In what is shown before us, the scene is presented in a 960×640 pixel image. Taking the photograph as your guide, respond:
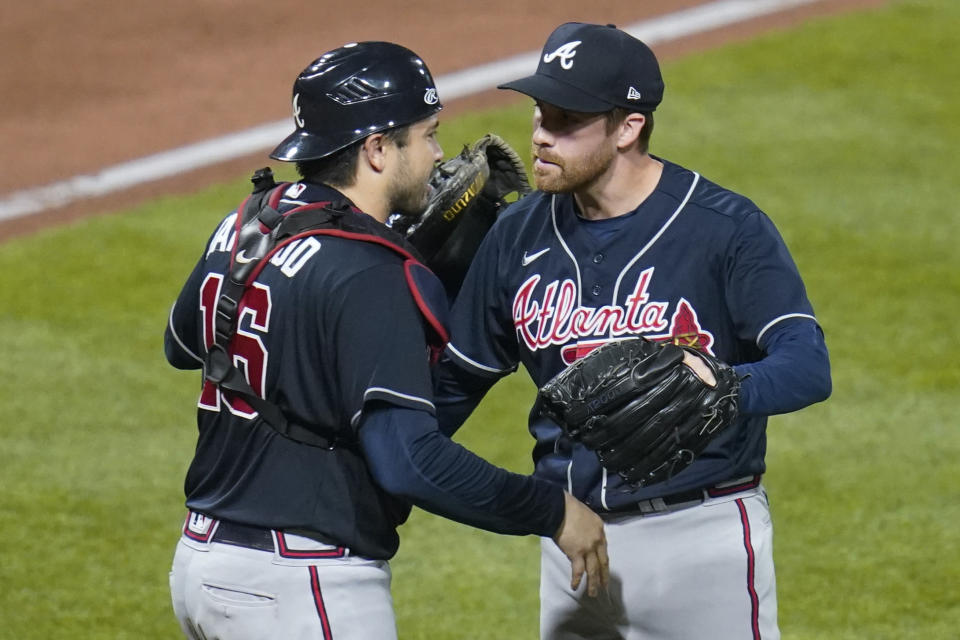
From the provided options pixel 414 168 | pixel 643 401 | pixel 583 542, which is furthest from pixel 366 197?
pixel 583 542

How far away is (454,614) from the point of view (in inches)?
210

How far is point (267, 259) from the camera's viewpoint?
316 cm

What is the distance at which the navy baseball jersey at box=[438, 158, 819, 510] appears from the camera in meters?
3.41

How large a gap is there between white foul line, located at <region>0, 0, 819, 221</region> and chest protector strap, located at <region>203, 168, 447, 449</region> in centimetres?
573

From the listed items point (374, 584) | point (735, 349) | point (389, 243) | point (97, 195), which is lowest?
point (97, 195)

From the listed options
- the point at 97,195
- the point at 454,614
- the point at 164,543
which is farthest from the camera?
the point at 97,195

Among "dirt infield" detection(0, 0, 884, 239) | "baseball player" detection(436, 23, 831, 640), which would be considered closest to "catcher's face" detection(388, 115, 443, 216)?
"baseball player" detection(436, 23, 831, 640)

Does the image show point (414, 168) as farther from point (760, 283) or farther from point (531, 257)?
point (760, 283)

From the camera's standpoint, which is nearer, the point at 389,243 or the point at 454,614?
the point at 389,243

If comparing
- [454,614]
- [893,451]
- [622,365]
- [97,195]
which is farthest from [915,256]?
[622,365]

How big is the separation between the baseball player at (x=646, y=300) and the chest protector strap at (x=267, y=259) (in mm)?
493

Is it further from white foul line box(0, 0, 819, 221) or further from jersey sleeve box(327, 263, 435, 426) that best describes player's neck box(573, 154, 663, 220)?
white foul line box(0, 0, 819, 221)

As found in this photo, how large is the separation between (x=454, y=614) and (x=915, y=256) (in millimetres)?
4057

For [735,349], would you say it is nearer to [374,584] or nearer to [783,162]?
[374,584]
